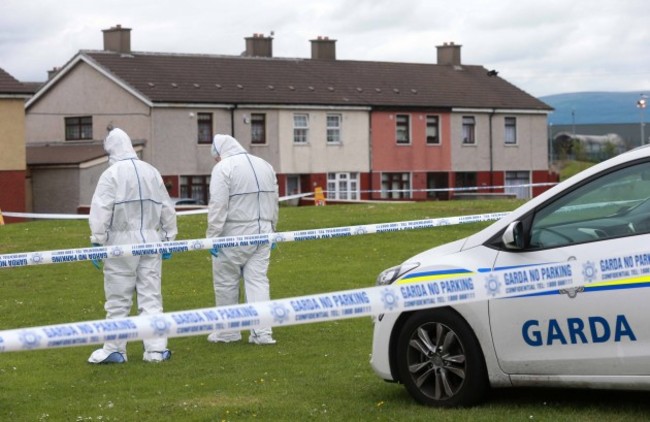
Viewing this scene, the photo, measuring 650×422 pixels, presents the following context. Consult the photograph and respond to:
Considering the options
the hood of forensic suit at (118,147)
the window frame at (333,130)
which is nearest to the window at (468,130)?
the window frame at (333,130)

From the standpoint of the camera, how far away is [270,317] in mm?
6395

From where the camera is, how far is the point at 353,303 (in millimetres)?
6691

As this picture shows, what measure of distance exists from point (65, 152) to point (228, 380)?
4410cm

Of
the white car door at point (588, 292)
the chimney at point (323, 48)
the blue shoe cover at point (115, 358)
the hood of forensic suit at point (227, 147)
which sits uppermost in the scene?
the chimney at point (323, 48)

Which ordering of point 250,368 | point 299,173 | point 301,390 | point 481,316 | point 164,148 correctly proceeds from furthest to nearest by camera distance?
point 299,173 < point 164,148 < point 250,368 < point 301,390 < point 481,316

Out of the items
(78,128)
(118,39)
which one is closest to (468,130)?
(118,39)

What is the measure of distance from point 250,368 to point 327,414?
7.68 feet

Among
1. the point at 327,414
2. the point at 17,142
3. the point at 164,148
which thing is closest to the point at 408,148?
the point at 164,148

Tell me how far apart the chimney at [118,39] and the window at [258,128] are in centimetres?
701

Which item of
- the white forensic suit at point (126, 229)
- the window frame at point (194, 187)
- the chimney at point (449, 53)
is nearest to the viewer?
the white forensic suit at point (126, 229)

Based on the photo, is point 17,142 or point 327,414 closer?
point 327,414

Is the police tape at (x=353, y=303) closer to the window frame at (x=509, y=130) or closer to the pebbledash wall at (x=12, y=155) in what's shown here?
the pebbledash wall at (x=12, y=155)

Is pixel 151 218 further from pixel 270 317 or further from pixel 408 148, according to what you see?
pixel 408 148

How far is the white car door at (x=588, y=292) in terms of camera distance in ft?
24.3
